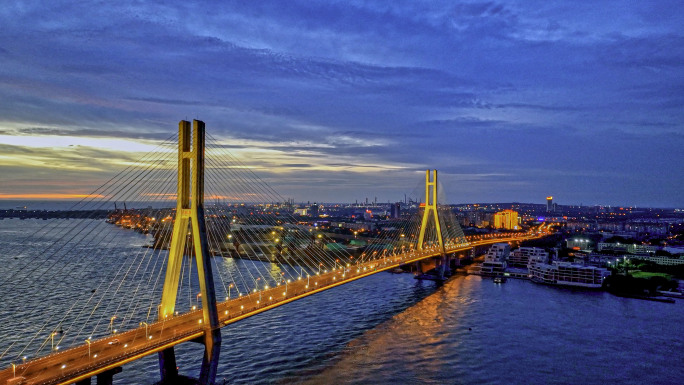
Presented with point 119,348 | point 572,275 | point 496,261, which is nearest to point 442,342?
point 119,348

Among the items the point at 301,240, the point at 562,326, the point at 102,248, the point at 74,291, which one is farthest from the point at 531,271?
the point at 102,248

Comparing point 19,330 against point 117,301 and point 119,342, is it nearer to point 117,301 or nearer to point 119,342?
point 117,301

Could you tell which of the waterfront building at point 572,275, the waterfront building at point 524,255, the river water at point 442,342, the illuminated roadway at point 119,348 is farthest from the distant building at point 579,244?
the illuminated roadway at point 119,348

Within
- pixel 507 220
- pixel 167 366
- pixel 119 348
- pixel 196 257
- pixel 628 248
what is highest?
pixel 196 257

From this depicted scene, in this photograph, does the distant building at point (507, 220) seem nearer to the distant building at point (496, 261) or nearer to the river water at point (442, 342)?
the distant building at point (496, 261)

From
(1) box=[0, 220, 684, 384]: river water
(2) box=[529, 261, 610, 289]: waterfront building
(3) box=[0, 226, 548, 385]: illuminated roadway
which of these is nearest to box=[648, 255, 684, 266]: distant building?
(2) box=[529, 261, 610, 289]: waterfront building

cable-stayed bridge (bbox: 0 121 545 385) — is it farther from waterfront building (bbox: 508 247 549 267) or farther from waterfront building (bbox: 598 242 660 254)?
waterfront building (bbox: 598 242 660 254)

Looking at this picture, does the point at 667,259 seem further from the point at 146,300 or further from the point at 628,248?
the point at 146,300
